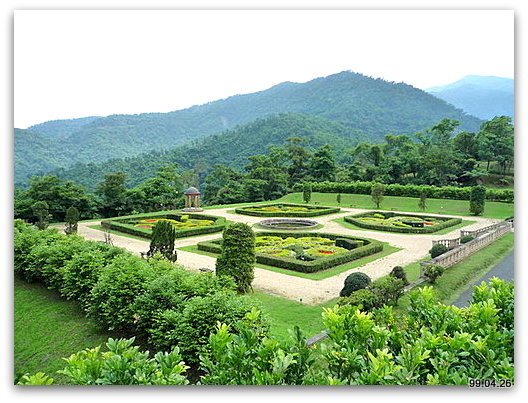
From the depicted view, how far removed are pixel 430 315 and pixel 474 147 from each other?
136 ft

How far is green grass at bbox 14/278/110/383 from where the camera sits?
6746 millimetres

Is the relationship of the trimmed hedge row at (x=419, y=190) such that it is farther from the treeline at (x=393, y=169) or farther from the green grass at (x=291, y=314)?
the green grass at (x=291, y=314)

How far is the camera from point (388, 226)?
22.0 meters

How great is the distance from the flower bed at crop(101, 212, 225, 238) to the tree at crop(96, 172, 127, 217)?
639cm

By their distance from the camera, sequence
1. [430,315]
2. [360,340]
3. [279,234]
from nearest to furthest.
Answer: [360,340] → [430,315] → [279,234]

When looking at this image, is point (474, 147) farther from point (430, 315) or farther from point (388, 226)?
point (430, 315)

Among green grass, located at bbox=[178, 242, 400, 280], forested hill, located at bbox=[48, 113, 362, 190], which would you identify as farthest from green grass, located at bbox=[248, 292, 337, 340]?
forested hill, located at bbox=[48, 113, 362, 190]

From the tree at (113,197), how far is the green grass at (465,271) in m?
24.0

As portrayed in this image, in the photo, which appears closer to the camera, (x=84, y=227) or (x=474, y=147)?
(x=84, y=227)

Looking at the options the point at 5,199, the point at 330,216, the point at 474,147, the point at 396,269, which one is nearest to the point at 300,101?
the point at 474,147

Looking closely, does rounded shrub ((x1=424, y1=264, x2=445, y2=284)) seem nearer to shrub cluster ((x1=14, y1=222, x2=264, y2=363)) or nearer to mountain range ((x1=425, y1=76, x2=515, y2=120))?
mountain range ((x1=425, y1=76, x2=515, y2=120))

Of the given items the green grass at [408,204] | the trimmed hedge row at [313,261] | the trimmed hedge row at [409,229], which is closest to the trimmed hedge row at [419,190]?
the green grass at [408,204]

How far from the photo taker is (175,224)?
916 inches
